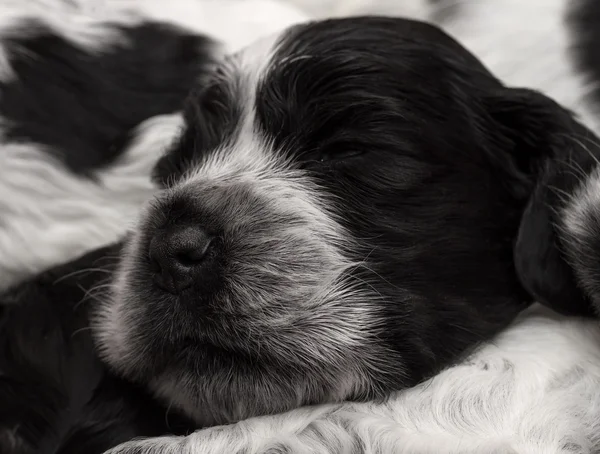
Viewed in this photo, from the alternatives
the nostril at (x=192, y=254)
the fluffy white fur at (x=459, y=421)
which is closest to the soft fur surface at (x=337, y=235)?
the fluffy white fur at (x=459, y=421)

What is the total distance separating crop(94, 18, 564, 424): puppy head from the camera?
1.17 meters

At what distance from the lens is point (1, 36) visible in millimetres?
1677

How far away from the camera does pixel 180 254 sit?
114 centimetres

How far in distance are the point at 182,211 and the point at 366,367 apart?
0.36 metres

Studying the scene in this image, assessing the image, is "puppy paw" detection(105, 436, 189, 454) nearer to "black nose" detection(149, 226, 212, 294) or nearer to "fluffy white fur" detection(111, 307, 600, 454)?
"fluffy white fur" detection(111, 307, 600, 454)

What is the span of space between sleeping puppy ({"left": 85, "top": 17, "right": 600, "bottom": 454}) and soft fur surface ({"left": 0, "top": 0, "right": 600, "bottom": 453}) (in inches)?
0.5

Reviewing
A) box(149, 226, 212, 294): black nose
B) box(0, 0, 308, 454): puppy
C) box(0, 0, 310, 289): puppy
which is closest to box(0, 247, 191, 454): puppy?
box(0, 0, 308, 454): puppy

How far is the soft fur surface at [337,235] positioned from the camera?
1180 mm

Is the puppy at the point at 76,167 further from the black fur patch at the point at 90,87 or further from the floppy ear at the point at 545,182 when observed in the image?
the floppy ear at the point at 545,182

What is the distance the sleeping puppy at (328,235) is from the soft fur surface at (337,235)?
13mm

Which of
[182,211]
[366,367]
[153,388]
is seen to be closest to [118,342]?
[153,388]

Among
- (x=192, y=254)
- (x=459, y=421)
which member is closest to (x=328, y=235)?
(x=192, y=254)

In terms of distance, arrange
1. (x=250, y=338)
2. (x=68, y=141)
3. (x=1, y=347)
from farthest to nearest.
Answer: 1. (x=68, y=141)
2. (x=1, y=347)
3. (x=250, y=338)

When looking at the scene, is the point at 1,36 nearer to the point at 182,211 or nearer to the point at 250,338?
the point at 182,211
